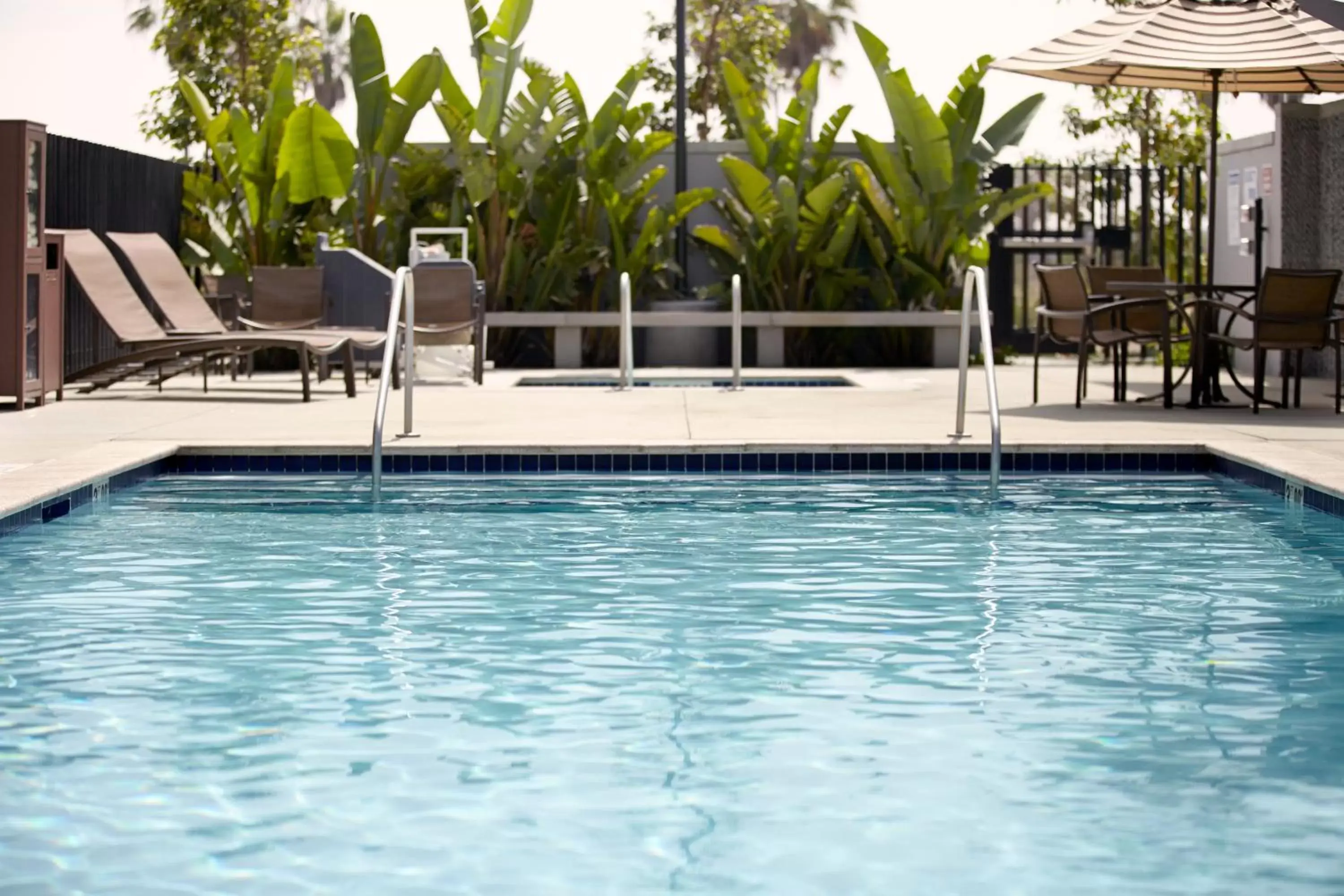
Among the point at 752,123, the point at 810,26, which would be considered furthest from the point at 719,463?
the point at 810,26

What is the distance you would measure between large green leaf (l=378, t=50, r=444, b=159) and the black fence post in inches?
230

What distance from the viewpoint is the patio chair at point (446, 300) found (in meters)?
14.2

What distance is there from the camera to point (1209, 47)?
11.5 m

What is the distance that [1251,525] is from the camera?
301 inches

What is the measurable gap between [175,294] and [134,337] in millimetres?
1223

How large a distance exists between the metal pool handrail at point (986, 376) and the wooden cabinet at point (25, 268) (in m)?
5.38

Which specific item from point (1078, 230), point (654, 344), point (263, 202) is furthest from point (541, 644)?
point (1078, 230)

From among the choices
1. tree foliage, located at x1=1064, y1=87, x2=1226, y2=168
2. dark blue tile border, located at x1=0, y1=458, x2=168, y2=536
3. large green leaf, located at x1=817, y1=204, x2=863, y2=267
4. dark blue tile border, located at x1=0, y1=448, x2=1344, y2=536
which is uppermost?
tree foliage, located at x1=1064, y1=87, x2=1226, y2=168

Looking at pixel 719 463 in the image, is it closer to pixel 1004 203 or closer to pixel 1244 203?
pixel 1004 203

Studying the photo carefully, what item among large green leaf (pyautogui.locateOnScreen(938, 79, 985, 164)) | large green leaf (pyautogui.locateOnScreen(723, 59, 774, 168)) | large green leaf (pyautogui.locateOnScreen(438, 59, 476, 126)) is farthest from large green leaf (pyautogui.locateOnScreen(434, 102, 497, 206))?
large green leaf (pyautogui.locateOnScreen(938, 79, 985, 164))

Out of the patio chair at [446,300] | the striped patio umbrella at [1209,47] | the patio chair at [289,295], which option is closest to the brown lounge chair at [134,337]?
the patio chair at [446,300]

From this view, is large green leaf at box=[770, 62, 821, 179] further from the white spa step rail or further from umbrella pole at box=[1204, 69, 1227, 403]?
umbrella pole at box=[1204, 69, 1227, 403]

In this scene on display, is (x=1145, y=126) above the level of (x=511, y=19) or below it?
above

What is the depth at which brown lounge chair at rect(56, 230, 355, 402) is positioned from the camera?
12594 mm
